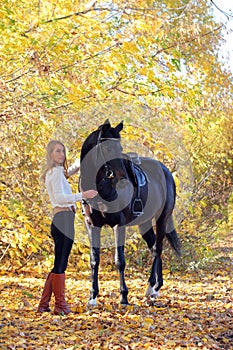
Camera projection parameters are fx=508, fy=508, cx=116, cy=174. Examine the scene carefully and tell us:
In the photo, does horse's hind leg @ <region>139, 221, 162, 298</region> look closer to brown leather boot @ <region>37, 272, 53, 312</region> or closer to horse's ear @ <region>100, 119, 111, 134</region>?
brown leather boot @ <region>37, 272, 53, 312</region>

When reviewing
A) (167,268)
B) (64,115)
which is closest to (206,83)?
(167,268)

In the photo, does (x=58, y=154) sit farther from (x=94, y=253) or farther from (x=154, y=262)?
(x=154, y=262)

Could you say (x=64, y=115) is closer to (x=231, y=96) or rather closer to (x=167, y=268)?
(x=167, y=268)

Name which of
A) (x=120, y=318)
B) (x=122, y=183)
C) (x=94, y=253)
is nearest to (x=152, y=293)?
(x=94, y=253)

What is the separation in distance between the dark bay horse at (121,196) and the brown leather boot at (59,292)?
0.42 m

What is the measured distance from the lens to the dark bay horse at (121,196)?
15.8 ft

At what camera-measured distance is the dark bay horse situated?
4812mm

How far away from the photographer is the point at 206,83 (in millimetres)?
9828

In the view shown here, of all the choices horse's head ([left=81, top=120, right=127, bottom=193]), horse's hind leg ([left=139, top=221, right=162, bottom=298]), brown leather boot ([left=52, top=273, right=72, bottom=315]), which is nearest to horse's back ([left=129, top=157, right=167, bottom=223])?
horse's hind leg ([left=139, top=221, right=162, bottom=298])

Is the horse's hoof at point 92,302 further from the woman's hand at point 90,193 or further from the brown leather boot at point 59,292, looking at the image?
the woman's hand at point 90,193

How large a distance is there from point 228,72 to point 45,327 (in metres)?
7.88

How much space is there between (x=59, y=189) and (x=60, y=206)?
0.61 ft

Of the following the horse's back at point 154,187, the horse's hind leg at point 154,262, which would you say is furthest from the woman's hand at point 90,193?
the horse's hind leg at point 154,262

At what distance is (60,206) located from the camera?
4797mm
